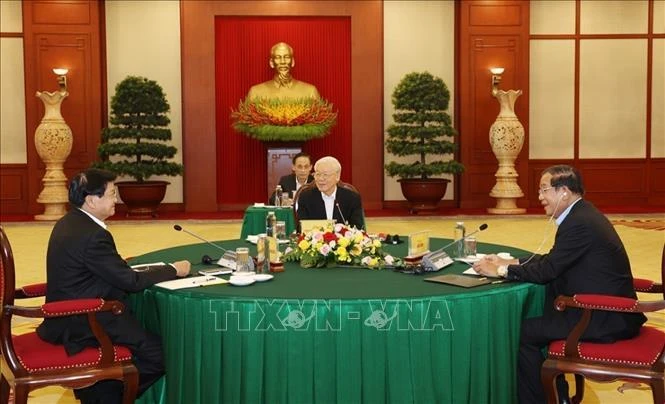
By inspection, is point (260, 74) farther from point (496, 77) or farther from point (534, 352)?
point (534, 352)

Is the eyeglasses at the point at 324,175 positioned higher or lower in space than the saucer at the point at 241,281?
Answer: higher

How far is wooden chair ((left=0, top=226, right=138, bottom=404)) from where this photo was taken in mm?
3191

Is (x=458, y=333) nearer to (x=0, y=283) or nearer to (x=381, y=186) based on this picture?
(x=0, y=283)

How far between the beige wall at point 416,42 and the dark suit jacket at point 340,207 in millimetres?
7565

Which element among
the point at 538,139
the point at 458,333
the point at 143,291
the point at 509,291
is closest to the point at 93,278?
the point at 143,291

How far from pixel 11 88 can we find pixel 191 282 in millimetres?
10059

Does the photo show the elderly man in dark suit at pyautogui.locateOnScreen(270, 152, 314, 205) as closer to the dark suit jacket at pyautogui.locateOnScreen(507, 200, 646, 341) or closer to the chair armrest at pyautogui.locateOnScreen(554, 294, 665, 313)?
the dark suit jacket at pyautogui.locateOnScreen(507, 200, 646, 341)

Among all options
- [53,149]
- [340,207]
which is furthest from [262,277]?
[53,149]

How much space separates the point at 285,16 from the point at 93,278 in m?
9.92

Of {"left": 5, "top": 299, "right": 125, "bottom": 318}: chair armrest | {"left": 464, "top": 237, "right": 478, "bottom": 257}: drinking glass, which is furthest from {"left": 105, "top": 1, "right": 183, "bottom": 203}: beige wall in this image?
{"left": 5, "top": 299, "right": 125, "bottom": 318}: chair armrest

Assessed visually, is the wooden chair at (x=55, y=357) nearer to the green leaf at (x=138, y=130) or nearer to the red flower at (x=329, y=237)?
the red flower at (x=329, y=237)

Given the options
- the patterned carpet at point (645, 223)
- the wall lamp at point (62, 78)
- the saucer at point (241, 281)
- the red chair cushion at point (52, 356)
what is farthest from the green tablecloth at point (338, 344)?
the wall lamp at point (62, 78)

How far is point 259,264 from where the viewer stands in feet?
12.3

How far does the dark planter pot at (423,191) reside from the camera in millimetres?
12000
